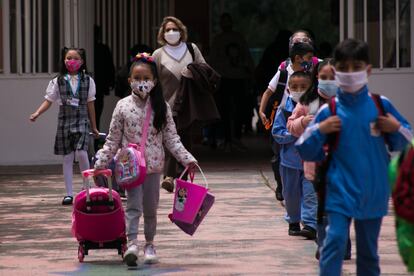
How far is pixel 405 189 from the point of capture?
584 cm

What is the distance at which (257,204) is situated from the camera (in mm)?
12836

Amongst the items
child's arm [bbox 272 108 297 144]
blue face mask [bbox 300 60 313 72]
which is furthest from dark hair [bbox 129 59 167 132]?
blue face mask [bbox 300 60 313 72]

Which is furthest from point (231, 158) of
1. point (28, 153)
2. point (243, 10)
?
point (243, 10)

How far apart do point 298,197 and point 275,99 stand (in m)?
1.21

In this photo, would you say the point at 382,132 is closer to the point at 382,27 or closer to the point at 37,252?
the point at 37,252

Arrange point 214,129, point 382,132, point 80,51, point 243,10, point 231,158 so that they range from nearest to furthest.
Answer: point 382,132 < point 80,51 < point 231,158 < point 214,129 < point 243,10

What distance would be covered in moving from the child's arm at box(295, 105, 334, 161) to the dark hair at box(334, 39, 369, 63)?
1.05 feet

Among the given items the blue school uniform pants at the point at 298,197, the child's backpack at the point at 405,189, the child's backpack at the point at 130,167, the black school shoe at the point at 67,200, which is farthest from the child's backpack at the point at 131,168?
the black school shoe at the point at 67,200

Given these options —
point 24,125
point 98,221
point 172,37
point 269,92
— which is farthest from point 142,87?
point 24,125

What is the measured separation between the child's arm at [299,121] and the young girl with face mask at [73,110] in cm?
400

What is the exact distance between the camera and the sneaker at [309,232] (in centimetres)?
1029

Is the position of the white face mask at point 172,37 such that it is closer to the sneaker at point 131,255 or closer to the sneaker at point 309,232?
the sneaker at point 309,232

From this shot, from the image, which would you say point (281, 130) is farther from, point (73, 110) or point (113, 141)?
point (73, 110)

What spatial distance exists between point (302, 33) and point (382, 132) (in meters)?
4.27
